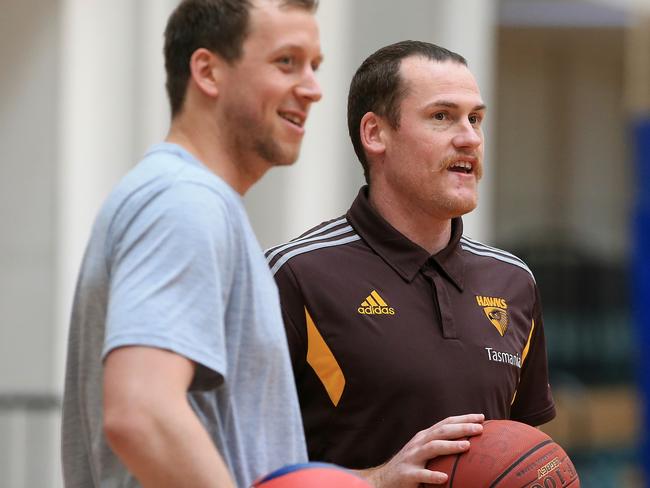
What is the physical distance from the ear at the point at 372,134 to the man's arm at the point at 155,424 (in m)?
1.71

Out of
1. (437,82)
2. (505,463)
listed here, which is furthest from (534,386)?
(437,82)

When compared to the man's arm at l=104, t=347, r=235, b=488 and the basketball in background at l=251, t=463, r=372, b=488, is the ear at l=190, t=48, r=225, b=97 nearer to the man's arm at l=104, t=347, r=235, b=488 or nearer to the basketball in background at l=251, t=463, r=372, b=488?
the man's arm at l=104, t=347, r=235, b=488

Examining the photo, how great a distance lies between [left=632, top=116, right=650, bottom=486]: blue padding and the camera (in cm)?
1167

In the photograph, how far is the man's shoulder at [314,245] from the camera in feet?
12.1

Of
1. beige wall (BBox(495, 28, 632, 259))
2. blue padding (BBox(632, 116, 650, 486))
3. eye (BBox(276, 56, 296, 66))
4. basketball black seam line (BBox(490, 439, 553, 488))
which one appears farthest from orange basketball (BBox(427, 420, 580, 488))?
beige wall (BBox(495, 28, 632, 259))

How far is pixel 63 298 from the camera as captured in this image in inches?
319

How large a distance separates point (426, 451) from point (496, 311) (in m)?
0.65

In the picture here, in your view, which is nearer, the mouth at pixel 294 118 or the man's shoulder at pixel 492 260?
the mouth at pixel 294 118

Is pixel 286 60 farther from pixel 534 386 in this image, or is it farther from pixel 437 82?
pixel 534 386

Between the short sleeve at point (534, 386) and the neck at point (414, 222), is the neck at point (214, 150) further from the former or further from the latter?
the short sleeve at point (534, 386)

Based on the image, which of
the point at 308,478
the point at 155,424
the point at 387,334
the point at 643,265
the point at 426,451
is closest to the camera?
the point at 155,424

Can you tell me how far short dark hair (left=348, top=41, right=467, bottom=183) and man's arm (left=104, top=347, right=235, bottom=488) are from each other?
1734 millimetres

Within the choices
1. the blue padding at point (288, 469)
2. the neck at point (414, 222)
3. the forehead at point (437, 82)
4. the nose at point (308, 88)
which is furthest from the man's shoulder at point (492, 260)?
the blue padding at point (288, 469)

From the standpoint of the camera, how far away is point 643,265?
38.9 feet
